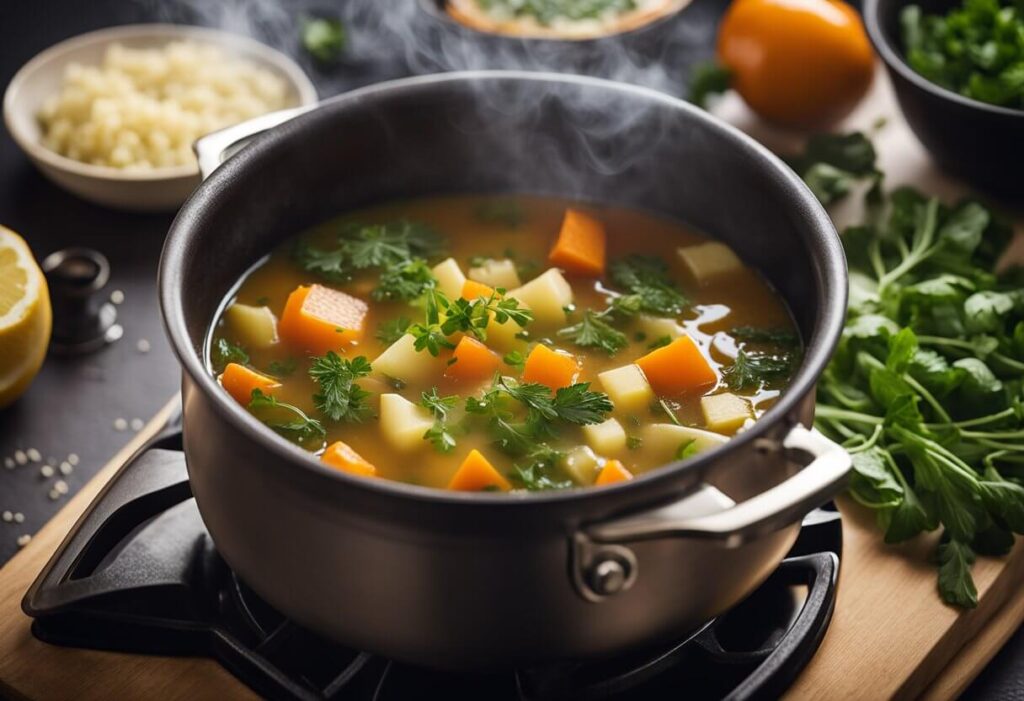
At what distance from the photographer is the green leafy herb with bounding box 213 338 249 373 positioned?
2.11 metres

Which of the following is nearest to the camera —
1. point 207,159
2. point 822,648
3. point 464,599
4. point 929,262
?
point 464,599

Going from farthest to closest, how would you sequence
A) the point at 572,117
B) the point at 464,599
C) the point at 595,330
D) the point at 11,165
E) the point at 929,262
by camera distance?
1. the point at 11,165
2. the point at 929,262
3. the point at 572,117
4. the point at 595,330
5. the point at 464,599

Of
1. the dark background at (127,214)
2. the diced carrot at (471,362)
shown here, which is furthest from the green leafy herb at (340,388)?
the dark background at (127,214)

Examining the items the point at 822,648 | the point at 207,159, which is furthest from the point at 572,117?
the point at 822,648

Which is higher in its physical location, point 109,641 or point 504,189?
point 504,189

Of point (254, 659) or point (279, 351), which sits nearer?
point (254, 659)

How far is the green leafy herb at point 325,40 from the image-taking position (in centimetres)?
340

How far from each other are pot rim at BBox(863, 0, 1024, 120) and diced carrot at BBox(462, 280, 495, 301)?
46.3 inches

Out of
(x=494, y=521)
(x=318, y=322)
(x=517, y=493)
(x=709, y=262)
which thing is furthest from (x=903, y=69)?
(x=494, y=521)

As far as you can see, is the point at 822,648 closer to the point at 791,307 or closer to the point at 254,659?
the point at 791,307

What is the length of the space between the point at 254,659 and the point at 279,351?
600 millimetres

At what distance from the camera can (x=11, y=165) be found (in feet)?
10.0

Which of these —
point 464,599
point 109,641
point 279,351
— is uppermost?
point 464,599

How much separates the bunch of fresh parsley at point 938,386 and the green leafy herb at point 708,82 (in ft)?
2.27
